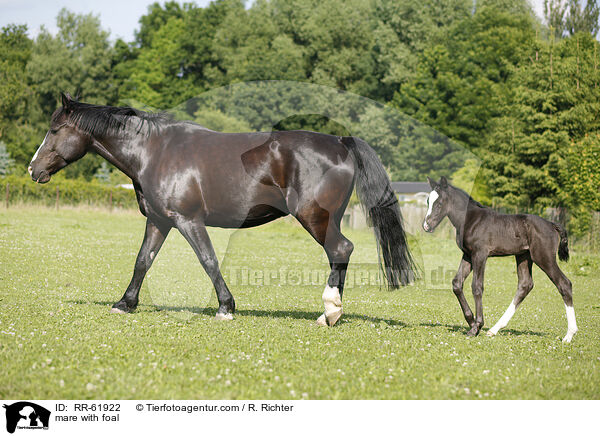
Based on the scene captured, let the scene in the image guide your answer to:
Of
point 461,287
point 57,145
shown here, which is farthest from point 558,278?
point 57,145

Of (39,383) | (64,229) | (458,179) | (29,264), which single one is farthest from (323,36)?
(39,383)

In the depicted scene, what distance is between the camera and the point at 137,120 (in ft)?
29.8

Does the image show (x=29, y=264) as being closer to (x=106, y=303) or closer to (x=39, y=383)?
(x=106, y=303)

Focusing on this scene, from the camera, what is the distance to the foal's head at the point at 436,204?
324 inches

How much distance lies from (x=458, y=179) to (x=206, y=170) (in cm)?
4031

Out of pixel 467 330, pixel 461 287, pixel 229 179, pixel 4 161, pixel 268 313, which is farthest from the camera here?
pixel 4 161

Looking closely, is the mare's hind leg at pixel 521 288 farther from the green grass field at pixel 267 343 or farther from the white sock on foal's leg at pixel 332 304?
the white sock on foal's leg at pixel 332 304

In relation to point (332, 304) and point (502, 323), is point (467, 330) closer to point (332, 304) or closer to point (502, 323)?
point (502, 323)

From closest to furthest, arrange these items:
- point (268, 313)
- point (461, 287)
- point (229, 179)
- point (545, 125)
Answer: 1. point (461, 287)
2. point (229, 179)
3. point (268, 313)
4. point (545, 125)

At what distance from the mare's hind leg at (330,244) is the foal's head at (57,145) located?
383cm

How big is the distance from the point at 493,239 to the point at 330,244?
7.86 ft
